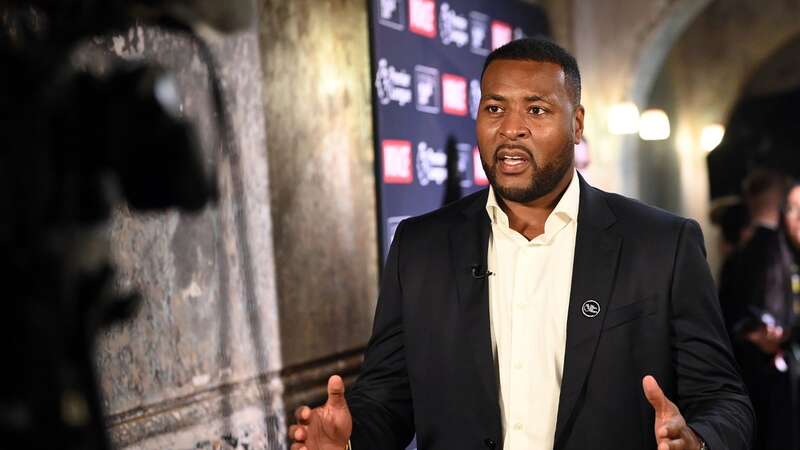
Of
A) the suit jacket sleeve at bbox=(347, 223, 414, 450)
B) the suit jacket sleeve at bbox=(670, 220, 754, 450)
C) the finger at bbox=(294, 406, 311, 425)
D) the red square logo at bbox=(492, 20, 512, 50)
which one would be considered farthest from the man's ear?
the red square logo at bbox=(492, 20, 512, 50)

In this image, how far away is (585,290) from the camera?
215 centimetres

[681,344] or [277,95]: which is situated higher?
[277,95]

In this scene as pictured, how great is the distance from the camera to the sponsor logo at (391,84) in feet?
12.1

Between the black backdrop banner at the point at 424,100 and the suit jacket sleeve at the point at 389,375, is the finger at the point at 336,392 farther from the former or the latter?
the black backdrop banner at the point at 424,100

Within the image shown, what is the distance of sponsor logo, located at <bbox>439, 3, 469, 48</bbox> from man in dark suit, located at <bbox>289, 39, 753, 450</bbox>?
1961 mm

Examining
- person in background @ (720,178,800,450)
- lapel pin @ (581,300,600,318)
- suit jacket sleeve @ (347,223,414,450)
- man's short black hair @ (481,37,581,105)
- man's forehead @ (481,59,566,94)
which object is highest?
man's short black hair @ (481,37,581,105)

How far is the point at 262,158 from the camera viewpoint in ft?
10.0

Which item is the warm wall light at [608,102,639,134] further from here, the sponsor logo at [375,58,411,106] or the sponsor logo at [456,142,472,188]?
the sponsor logo at [375,58,411,106]

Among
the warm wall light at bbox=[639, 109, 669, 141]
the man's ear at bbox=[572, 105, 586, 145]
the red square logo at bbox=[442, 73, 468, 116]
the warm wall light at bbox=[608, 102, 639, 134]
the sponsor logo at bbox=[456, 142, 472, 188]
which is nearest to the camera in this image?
the man's ear at bbox=[572, 105, 586, 145]

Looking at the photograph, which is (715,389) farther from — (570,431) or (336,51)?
(336,51)

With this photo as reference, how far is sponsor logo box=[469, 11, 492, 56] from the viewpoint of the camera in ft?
15.2

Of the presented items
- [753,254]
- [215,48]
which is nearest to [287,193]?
[215,48]

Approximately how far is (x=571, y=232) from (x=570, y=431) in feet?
1.68

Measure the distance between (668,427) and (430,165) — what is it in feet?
7.98
